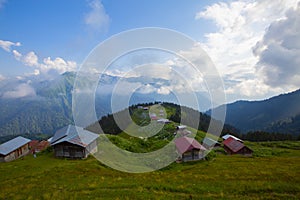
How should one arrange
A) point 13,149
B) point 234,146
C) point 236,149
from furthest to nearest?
point 234,146 → point 236,149 → point 13,149

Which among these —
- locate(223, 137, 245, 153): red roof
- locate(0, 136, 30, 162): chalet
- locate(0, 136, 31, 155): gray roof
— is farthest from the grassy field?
locate(223, 137, 245, 153): red roof

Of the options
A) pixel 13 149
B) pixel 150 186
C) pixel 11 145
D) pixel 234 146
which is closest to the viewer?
pixel 150 186

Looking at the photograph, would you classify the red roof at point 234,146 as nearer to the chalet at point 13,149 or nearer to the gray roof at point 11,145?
the chalet at point 13,149

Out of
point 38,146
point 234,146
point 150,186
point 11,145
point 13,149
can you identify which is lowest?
point 234,146

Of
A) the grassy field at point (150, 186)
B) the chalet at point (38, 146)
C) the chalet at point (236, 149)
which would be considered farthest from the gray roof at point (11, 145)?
the chalet at point (236, 149)

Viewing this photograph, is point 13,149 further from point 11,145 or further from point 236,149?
point 236,149

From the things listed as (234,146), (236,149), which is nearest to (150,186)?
(236,149)

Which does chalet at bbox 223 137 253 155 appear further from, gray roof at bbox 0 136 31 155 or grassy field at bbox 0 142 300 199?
gray roof at bbox 0 136 31 155

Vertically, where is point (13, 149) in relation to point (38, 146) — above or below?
above

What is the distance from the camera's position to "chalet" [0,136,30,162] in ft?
146

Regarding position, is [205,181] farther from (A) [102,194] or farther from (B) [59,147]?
(B) [59,147]

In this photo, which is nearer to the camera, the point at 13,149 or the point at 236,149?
the point at 13,149

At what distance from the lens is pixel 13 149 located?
48.0m

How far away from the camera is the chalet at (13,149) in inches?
1748
